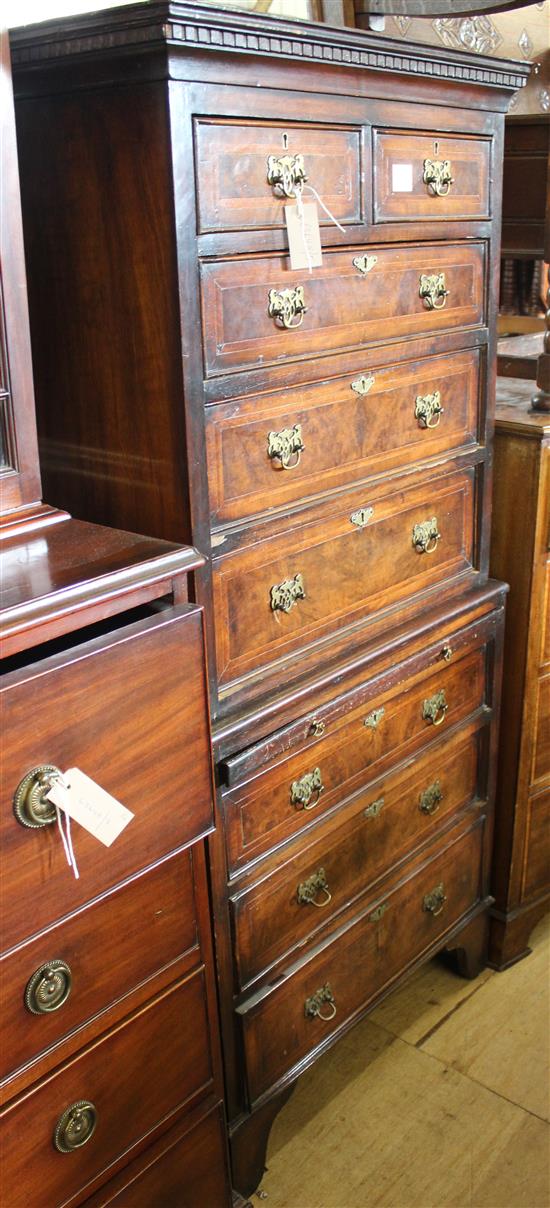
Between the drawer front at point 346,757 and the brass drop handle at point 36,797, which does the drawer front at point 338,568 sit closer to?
the drawer front at point 346,757

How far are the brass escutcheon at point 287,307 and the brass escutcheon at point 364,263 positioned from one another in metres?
0.14

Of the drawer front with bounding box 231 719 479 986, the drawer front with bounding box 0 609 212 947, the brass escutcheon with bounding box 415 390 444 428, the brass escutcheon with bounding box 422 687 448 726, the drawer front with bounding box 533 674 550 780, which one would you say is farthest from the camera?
the drawer front with bounding box 533 674 550 780

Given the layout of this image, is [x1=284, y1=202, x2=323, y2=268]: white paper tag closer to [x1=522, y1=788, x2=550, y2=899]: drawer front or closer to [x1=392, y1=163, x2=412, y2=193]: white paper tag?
[x1=392, y1=163, x2=412, y2=193]: white paper tag

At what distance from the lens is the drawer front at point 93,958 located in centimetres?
114

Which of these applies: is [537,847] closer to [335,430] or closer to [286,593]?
[286,593]

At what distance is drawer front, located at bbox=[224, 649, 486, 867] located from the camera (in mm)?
1638

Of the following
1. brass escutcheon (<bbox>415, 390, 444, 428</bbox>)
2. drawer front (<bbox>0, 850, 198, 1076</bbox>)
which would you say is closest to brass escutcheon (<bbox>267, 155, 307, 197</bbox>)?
brass escutcheon (<bbox>415, 390, 444, 428</bbox>)

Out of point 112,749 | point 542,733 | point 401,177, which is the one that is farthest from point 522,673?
point 112,749

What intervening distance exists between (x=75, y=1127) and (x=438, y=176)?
1458mm

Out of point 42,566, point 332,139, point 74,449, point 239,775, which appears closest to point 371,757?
point 239,775

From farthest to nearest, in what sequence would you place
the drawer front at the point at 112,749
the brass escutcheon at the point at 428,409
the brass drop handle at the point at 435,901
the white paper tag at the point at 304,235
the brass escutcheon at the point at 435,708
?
the brass drop handle at the point at 435,901
the brass escutcheon at the point at 435,708
the brass escutcheon at the point at 428,409
the white paper tag at the point at 304,235
the drawer front at the point at 112,749

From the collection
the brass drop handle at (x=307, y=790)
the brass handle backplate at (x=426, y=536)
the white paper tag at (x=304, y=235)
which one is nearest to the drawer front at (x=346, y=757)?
the brass drop handle at (x=307, y=790)

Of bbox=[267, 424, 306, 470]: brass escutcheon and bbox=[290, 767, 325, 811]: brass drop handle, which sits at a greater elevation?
bbox=[267, 424, 306, 470]: brass escutcheon

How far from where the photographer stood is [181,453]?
140 cm
